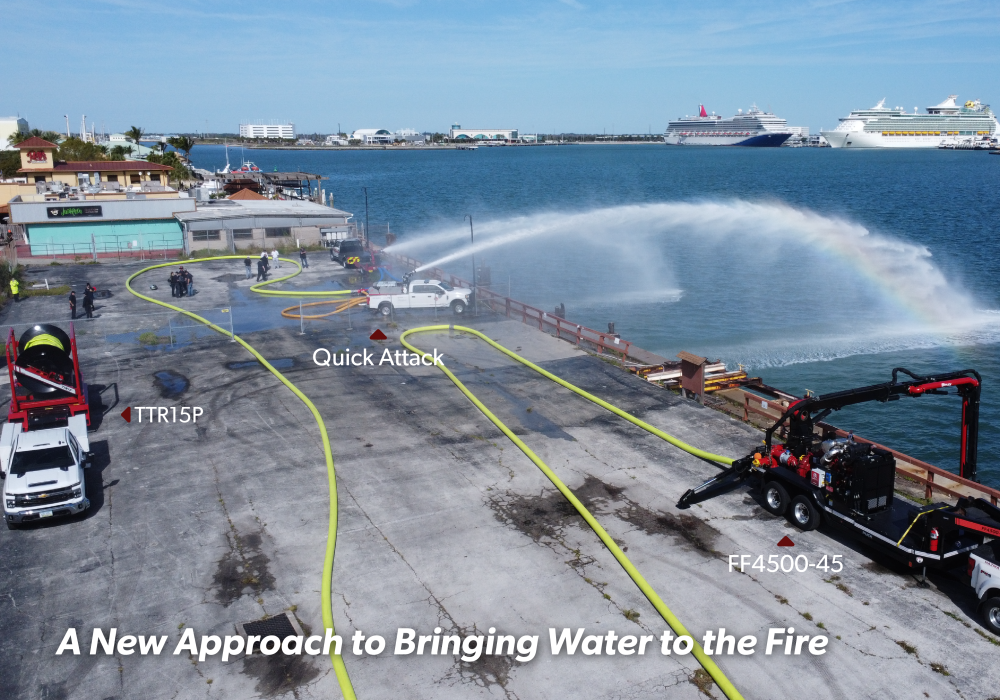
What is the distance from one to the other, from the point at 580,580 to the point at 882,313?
42.9 m

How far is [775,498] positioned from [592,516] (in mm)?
4477

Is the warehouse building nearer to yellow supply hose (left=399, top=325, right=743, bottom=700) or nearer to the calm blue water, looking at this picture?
the calm blue water

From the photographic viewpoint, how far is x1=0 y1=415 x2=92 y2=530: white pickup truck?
57.3 feet

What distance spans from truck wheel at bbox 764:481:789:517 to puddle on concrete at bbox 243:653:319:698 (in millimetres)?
11159

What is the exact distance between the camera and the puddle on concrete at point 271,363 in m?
30.1

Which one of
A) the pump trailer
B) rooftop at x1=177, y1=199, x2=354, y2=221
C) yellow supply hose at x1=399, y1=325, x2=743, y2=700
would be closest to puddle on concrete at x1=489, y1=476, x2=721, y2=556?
yellow supply hose at x1=399, y1=325, x2=743, y2=700

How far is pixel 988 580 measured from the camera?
533 inches

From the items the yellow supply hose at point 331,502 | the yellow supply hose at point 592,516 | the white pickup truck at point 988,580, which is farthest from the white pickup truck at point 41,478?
the white pickup truck at point 988,580

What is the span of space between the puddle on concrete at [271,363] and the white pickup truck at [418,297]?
27.6 feet

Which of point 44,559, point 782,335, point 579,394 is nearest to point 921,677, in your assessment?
point 579,394

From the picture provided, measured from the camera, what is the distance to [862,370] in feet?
126

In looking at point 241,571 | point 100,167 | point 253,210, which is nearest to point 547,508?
point 241,571

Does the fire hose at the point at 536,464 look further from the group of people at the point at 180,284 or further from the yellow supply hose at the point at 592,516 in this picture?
the group of people at the point at 180,284

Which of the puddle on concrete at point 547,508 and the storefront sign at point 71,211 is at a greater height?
the storefront sign at point 71,211
